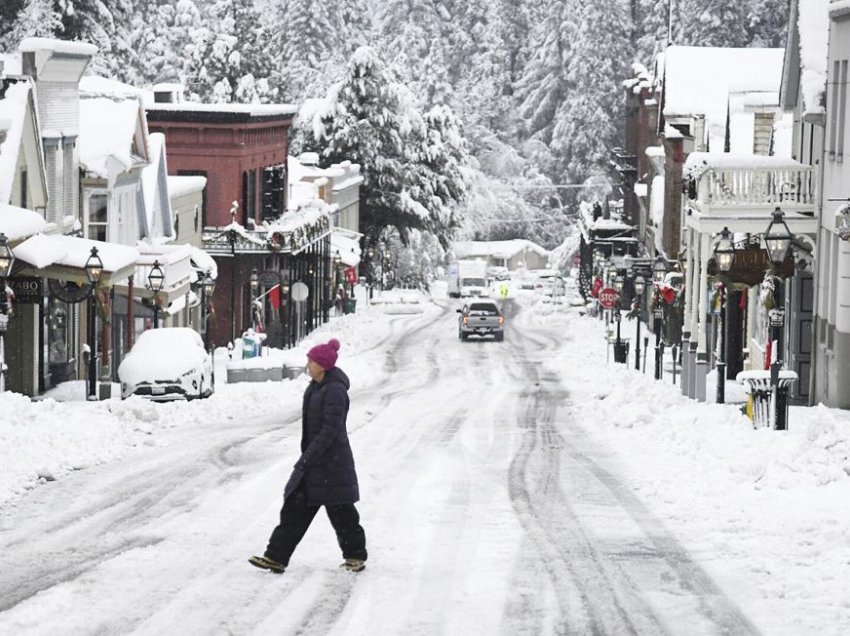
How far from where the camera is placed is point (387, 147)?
84.6 m

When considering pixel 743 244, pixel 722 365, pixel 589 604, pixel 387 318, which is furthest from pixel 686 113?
pixel 589 604

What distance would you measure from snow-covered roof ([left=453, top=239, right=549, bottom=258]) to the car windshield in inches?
2482

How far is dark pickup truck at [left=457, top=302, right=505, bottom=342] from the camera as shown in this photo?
5903 centimetres

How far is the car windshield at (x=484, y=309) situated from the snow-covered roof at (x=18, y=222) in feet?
97.6

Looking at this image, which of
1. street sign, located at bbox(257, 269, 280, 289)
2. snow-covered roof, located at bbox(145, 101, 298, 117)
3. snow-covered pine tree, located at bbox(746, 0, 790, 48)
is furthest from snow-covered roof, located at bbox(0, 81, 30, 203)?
snow-covered pine tree, located at bbox(746, 0, 790, 48)

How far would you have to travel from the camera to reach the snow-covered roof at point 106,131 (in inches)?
1564

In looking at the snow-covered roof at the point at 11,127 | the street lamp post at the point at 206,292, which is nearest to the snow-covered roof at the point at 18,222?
the snow-covered roof at the point at 11,127

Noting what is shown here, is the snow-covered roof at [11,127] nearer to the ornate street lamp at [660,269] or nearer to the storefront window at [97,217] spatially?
the storefront window at [97,217]

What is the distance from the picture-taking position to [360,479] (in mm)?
18125

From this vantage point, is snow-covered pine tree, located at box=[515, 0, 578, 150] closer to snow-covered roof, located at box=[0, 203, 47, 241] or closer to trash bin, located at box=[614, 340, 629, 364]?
trash bin, located at box=[614, 340, 629, 364]

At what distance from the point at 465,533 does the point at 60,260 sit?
59.2 ft

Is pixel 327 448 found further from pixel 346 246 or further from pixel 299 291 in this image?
pixel 346 246

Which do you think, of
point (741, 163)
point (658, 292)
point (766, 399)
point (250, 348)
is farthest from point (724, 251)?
point (250, 348)

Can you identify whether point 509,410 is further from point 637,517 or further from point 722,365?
point 637,517
